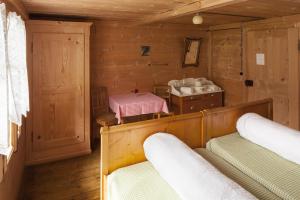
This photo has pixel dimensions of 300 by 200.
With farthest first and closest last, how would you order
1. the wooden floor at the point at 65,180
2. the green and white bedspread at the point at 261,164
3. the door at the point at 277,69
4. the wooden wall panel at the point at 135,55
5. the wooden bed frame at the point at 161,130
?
the wooden wall panel at the point at 135,55 < the door at the point at 277,69 < the wooden floor at the point at 65,180 < the wooden bed frame at the point at 161,130 < the green and white bedspread at the point at 261,164

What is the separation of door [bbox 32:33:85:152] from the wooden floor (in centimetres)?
35

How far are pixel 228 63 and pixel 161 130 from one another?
3.41 m

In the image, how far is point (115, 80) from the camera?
13.9 feet

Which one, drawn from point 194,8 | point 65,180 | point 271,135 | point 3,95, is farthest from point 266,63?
point 3,95

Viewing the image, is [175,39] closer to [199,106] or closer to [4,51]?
[199,106]

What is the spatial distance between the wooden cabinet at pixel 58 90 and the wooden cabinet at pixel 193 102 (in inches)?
65.7

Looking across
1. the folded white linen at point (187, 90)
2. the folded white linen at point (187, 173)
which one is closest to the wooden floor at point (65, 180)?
the folded white linen at point (187, 173)

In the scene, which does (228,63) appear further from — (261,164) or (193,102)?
(261,164)

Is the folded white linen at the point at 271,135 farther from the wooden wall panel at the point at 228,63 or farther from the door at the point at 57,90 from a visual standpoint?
the wooden wall panel at the point at 228,63

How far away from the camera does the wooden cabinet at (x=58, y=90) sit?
3.12 metres

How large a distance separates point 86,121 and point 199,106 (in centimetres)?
211

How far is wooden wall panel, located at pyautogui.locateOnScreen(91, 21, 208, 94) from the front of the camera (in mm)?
4080

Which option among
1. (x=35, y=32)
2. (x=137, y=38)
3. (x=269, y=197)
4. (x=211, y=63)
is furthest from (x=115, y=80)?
(x=269, y=197)

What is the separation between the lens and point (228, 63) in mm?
4875
